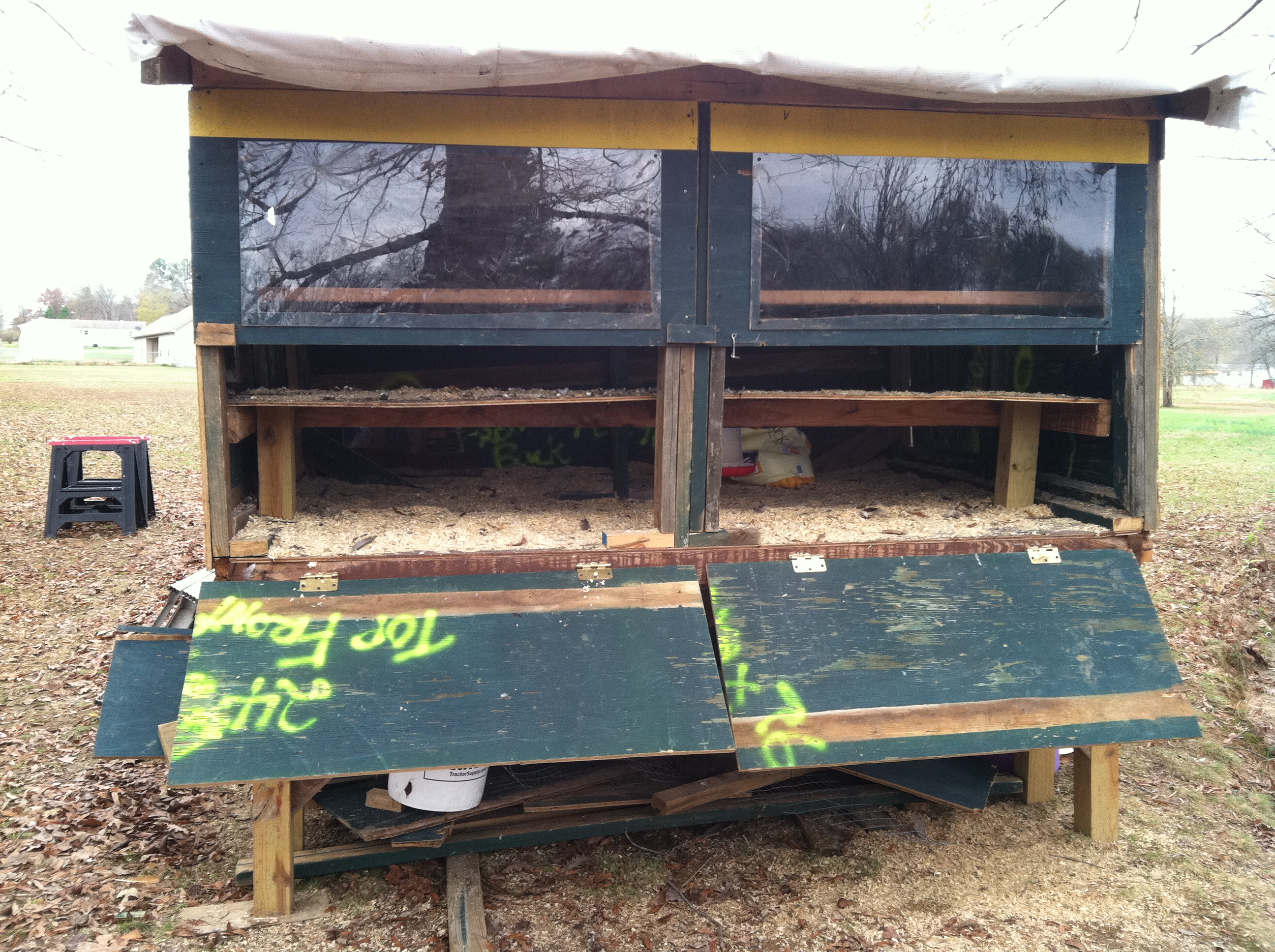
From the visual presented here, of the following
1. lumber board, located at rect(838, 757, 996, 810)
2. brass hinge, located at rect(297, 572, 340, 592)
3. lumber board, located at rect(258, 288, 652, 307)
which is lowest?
lumber board, located at rect(838, 757, 996, 810)

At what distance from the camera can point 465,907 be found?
9.75 feet

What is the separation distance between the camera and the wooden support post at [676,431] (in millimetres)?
3170

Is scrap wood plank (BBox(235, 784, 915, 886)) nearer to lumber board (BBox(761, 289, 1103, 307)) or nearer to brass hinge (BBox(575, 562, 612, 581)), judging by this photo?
brass hinge (BBox(575, 562, 612, 581))

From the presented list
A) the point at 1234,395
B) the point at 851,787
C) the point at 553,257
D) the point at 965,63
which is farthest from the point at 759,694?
the point at 1234,395

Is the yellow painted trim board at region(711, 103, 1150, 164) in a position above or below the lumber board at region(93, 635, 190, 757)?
above

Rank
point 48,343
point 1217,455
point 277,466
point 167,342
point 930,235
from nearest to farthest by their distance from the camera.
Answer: point 930,235
point 277,466
point 1217,455
point 48,343
point 167,342

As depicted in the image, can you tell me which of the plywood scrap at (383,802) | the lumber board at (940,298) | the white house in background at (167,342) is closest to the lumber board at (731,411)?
the lumber board at (940,298)

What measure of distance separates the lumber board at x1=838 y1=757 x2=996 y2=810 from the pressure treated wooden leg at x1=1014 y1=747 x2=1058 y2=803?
0.74 feet

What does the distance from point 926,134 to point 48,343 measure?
50877mm

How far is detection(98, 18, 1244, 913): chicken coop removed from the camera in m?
2.87

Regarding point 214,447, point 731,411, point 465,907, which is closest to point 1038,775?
point 731,411

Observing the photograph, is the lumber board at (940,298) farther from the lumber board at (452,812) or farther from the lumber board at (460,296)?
the lumber board at (452,812)

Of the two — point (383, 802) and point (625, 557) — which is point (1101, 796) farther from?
point (383, 802)

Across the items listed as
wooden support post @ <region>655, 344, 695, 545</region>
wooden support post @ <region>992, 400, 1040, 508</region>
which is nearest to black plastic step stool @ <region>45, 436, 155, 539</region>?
wooden support post @ <region>655, 344, 695, 545</region>
